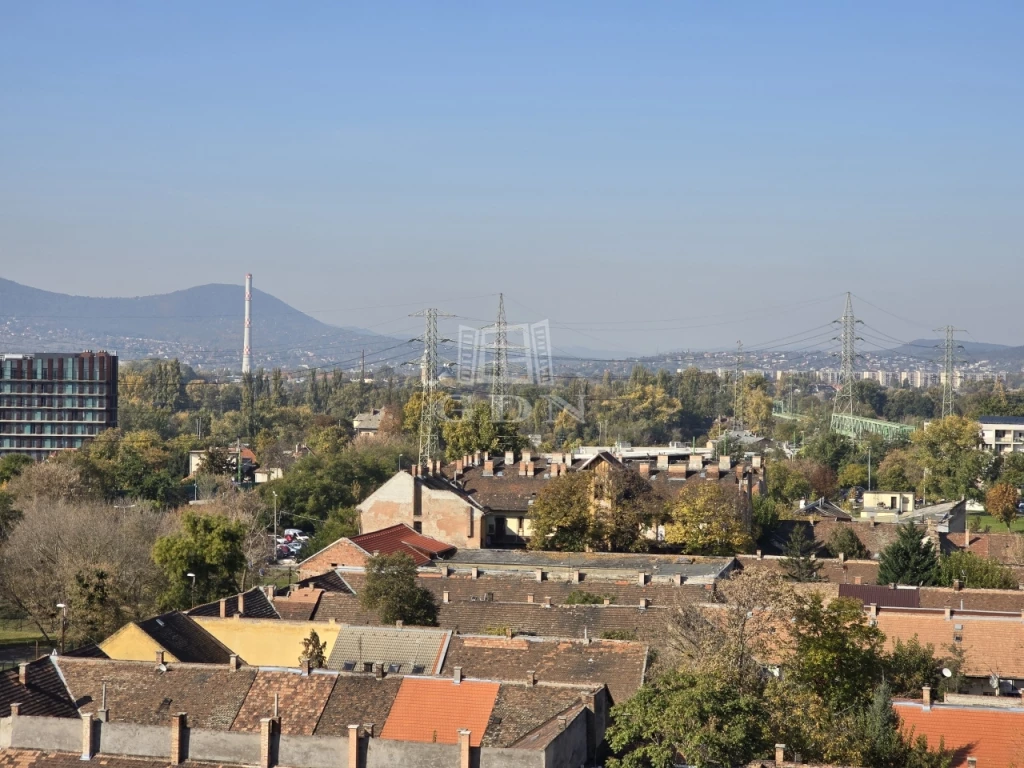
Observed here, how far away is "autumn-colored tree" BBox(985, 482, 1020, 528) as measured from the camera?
6309cm

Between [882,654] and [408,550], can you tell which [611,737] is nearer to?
[882,654]

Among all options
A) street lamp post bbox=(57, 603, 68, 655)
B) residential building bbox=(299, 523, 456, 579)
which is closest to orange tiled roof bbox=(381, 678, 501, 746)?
street lamp post bbox=(57, 603, 68, 655)

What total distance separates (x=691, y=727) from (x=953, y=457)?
58921 mm

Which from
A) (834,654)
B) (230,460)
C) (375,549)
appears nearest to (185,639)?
(375,549)

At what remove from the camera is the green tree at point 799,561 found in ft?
124

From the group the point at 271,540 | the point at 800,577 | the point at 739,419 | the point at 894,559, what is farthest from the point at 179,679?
the point at 739,419

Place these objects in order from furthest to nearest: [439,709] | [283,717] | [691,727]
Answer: [283,717], [439,709], [691,727]

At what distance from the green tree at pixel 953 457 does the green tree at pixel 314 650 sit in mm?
48525

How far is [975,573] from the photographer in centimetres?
3866

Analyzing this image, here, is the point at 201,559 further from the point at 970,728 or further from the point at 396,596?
the point at 970,728

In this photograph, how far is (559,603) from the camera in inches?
1321

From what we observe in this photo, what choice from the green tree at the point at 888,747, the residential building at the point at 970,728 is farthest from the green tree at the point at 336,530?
the green tree at the point at 888,747

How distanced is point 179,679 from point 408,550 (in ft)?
57.0

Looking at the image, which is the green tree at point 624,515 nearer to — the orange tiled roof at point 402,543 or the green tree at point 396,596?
the orange tiled roof at point 402,543
